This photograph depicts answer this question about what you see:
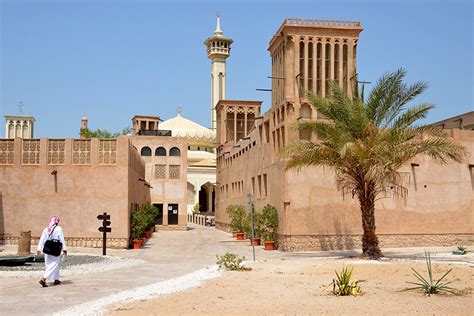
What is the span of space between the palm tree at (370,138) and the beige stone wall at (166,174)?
2892 cm

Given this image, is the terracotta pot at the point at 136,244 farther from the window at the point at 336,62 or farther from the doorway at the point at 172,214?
the doorway at the point at 172,214

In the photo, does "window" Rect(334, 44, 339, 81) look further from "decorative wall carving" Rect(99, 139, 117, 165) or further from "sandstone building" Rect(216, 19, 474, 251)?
"decorative wall carving" Rect(99, 139, 117, 165)

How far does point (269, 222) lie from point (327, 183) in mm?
3091

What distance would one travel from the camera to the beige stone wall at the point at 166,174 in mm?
49781

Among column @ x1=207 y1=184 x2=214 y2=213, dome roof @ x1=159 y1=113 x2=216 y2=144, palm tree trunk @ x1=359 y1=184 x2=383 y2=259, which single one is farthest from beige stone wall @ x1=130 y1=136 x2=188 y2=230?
dome roof @ x1=159 y1=113 x2=216 y2=144

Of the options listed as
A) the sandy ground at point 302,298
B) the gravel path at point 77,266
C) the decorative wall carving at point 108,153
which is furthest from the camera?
the decorative wall carving at point 108,153

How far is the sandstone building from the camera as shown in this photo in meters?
26.1

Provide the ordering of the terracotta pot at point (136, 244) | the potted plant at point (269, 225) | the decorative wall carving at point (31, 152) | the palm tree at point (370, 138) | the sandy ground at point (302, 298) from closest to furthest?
the sandy ground at point (302, 298) → the palm tree at point (370, 138) → the potted plant at point (269, 225) → the decorative wall carving at point (31, 152) → the terracotta pot at point (136, 244)

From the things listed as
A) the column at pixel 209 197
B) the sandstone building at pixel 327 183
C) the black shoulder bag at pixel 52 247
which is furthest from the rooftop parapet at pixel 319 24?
the column at pixel 209 197

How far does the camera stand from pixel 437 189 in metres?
28.5

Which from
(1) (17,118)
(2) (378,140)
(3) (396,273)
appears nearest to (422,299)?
(3) (396,273)

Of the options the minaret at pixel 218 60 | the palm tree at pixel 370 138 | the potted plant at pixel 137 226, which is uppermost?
the minaret at pixel 218 60

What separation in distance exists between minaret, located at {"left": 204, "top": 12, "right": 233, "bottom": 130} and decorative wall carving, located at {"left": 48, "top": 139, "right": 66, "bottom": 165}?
5981 cm

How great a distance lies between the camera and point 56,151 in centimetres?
2758
